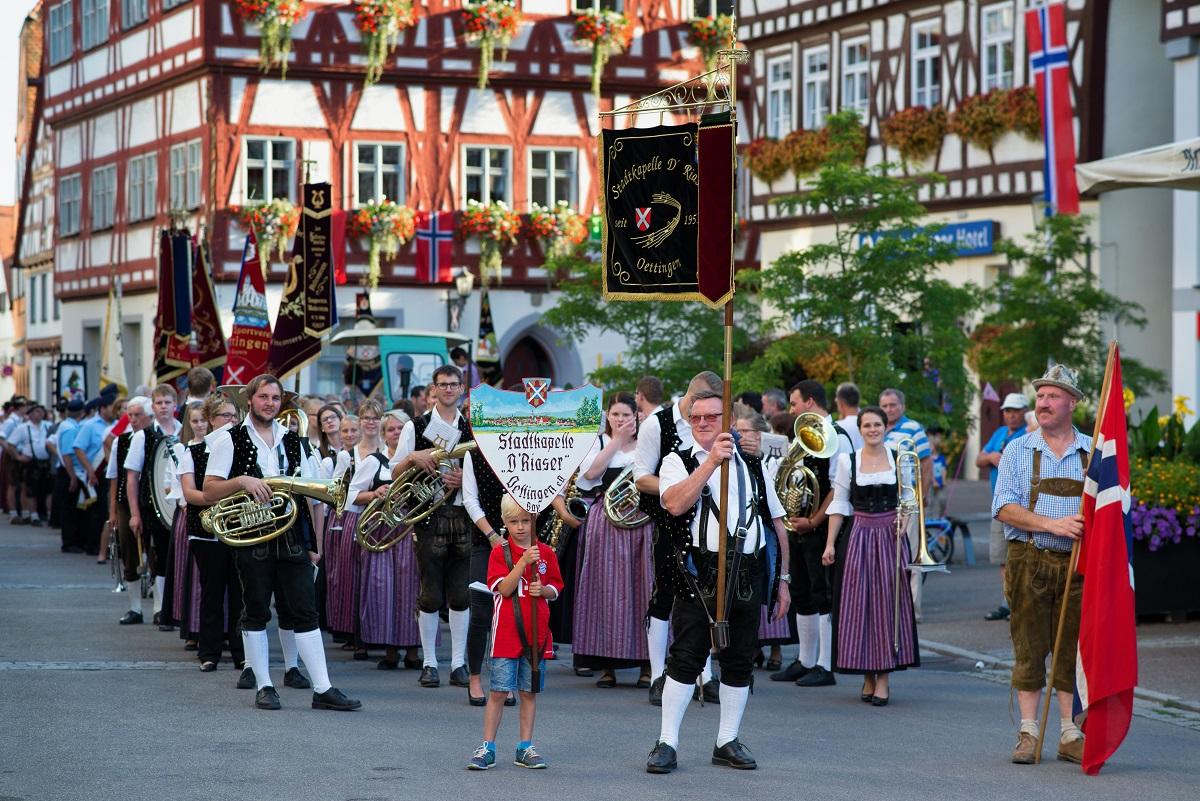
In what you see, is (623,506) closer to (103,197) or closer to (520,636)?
(520,636)

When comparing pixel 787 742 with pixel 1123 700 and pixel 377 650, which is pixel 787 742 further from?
pixel 377 650

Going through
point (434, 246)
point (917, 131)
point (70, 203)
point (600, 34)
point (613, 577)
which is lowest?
point (613, 577)

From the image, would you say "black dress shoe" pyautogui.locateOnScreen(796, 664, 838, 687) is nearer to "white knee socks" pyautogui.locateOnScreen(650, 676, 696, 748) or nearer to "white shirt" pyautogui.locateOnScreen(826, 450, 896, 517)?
"white shirt" pyautogui.locateOnScreen(826, 450, 896, 517)

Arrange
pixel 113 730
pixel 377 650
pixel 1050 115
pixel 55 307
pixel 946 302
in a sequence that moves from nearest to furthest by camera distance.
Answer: pixel 113 730
pixel 377 650
pixel 946 302
pixel 1050 115
pixel 55 307

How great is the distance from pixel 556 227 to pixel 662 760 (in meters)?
34.5

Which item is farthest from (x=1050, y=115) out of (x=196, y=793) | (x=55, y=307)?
(x=55, y=307)

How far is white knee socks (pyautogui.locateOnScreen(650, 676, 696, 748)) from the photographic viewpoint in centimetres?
912

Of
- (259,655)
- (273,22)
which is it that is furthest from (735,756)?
(273,22)

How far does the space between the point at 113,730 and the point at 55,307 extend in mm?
53142

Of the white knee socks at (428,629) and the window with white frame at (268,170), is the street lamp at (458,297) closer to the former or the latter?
the window with white frame at (268,170)

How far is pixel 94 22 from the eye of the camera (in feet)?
Result: 155

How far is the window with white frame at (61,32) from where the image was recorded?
161 feet

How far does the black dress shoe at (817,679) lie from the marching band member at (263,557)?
3.08 metres

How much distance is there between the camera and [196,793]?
329 inches
